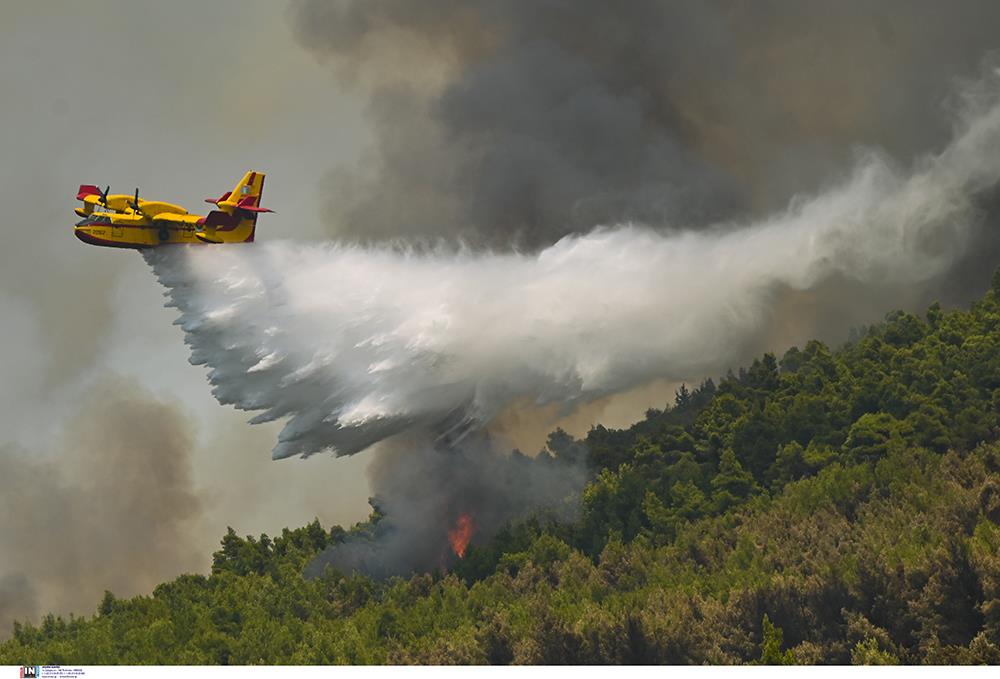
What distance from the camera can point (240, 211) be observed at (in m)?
73.0

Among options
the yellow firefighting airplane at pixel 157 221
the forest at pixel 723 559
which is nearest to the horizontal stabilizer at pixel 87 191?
the yellow firefighting airplane at pixel 157 221

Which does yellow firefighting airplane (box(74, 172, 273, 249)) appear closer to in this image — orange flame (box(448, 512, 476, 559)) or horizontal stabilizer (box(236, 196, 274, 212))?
horizontal stabilizer (box(236, 196, 274, 212))

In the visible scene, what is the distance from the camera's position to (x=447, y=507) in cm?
9819

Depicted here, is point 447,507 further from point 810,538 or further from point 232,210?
point 232,210

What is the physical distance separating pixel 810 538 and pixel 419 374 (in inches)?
1027

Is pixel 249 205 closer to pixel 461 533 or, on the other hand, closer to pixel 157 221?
pixel 157 221

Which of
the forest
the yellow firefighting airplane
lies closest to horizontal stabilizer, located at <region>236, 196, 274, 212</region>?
the yellow firefighting airplane

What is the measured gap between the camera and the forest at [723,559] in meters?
70.7

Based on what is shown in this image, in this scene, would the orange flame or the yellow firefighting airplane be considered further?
the orange flame

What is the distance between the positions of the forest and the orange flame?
0.92m

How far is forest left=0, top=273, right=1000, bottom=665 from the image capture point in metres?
70.7

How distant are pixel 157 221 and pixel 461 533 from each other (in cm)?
3528

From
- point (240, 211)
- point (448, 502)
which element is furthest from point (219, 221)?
point (448, 502)

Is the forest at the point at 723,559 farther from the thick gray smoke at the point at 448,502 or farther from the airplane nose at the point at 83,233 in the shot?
the airplane nose at the point at 83,233
